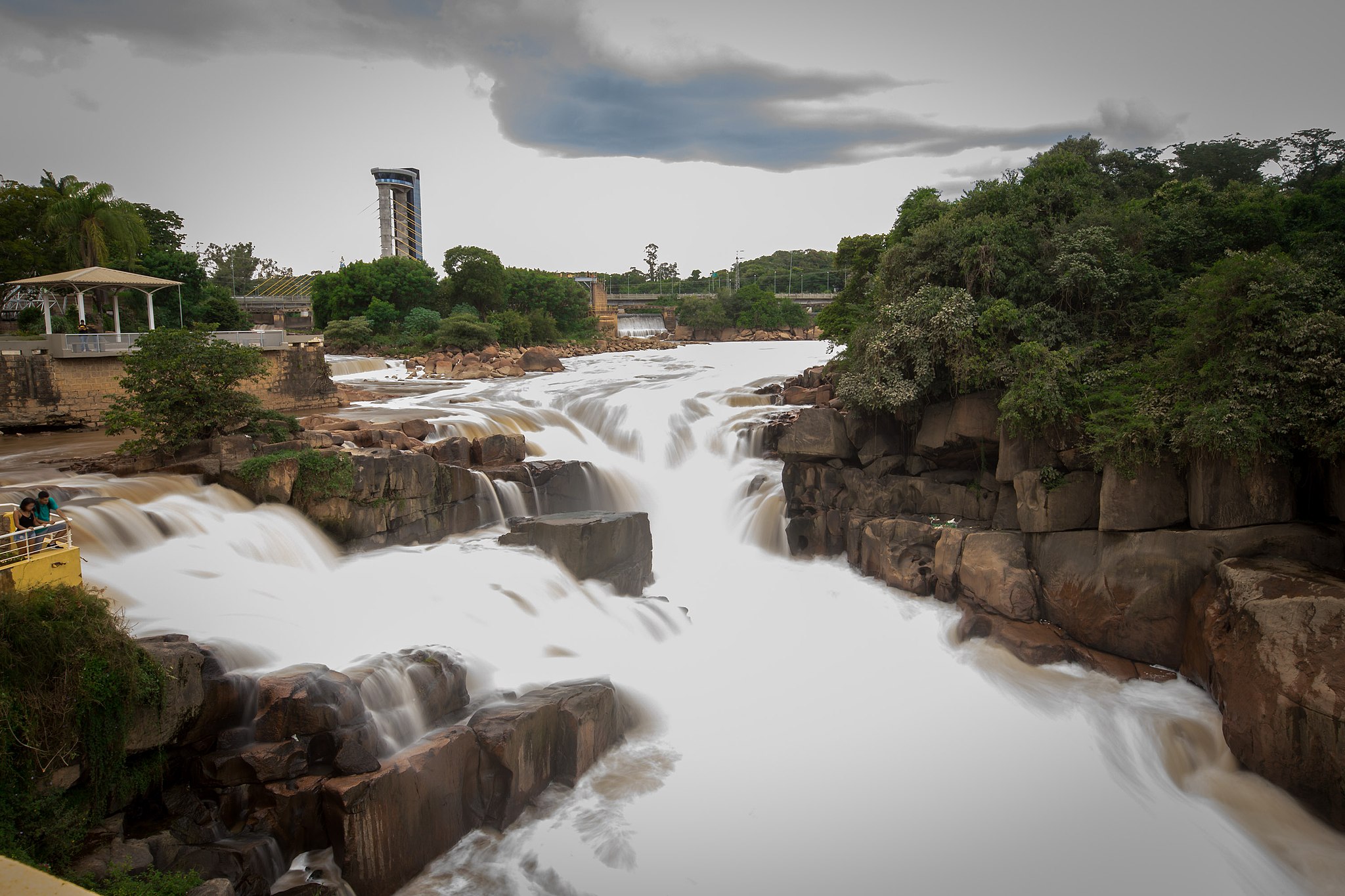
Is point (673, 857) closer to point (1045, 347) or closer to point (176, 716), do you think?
point (176, 716)

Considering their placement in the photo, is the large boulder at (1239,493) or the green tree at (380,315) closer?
the large boulder at (1239,493)

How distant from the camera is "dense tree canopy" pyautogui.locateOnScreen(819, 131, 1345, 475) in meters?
11.4

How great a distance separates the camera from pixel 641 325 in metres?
78.2

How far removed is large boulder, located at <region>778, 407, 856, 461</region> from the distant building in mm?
88935

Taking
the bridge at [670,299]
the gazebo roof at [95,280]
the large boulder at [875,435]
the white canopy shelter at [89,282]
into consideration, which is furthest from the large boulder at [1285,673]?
the bridge at [670,299]

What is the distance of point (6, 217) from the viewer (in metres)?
32.4

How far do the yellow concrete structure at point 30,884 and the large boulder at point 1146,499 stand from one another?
12873 mm

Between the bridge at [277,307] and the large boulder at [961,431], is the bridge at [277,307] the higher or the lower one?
the higher one

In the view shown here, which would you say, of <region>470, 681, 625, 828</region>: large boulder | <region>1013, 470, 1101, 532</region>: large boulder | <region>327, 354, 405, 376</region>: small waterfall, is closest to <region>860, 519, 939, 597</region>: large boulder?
<region>1013, 470, 1101, 532</region>: large boulder

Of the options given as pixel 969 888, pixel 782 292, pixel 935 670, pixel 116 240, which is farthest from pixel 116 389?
pixel 782 292

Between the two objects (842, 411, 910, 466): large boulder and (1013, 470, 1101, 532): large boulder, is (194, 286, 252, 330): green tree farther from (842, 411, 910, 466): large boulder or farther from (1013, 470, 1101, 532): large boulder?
(1013, 470, 1101, 532): large boulder

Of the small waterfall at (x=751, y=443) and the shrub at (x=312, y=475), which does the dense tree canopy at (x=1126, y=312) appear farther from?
the shrub at (x=312, y=475)

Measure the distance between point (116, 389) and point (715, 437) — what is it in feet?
57.5

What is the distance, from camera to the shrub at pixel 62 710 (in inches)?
270
